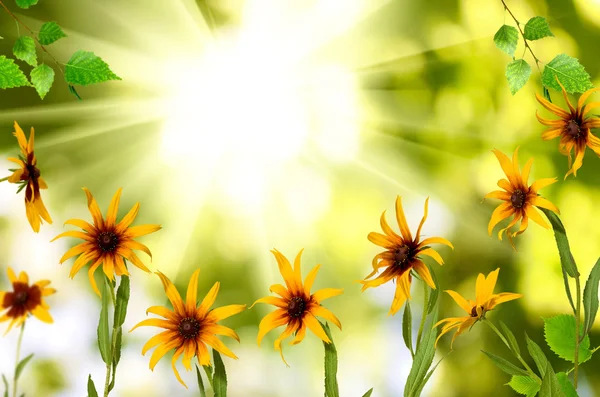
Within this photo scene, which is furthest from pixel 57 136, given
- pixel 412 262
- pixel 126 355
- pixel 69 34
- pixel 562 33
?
pixel 562 33

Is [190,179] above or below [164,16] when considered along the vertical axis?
below

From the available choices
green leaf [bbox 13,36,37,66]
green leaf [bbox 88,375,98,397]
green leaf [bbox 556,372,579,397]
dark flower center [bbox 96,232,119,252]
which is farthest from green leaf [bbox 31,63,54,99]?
green leaf [bbox 556,372,579,397]

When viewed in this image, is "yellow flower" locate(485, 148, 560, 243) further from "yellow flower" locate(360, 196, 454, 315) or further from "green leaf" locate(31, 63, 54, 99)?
"green leaf" locate(31, 63, 54, 99)

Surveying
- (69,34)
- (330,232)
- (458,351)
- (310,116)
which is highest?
(69,34)

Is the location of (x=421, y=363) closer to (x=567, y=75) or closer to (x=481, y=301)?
(x=481, y=301)

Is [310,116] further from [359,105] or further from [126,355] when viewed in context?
[126,355]

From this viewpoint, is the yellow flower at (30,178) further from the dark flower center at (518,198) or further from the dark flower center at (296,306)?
the dark flower center at (518,198)

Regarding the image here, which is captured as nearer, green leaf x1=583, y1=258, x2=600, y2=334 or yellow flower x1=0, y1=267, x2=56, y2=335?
green leaf x1=583, y1=258, x2=600, y2=334

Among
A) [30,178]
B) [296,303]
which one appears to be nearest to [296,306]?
[296,303]
